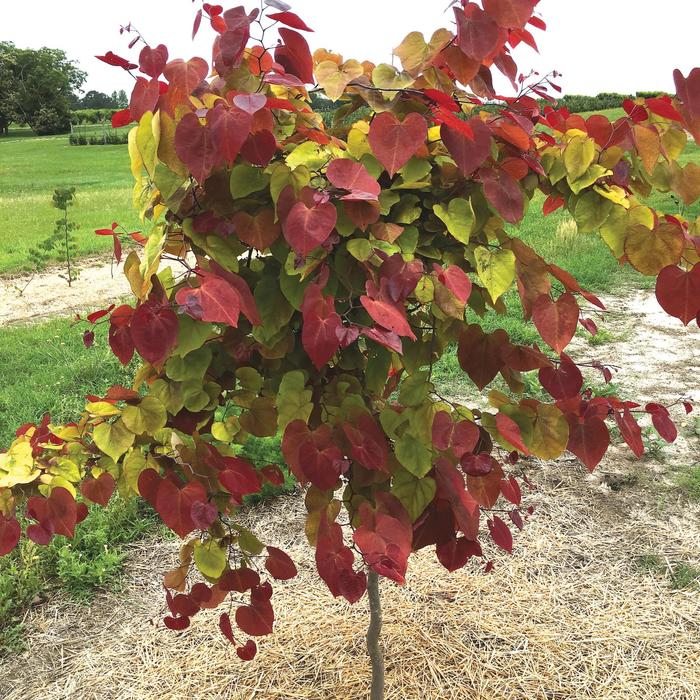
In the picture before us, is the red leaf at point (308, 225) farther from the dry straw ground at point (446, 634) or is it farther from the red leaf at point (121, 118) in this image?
the dry straw ground at point (446, 634)

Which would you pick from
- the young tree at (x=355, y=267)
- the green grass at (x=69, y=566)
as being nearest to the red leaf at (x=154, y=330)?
the young tree at (x=355, y=267)

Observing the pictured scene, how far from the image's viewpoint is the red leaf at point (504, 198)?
1100 millimetres

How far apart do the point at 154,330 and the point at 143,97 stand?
0.37 meters

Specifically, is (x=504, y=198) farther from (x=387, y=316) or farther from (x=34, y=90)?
(x=34, y=90)

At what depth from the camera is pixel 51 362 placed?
5031 millimetres

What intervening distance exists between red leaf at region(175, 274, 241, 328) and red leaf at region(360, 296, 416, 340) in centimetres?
18

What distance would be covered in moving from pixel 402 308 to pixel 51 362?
182 inches

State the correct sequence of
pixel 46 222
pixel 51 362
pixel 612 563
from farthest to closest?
pixel 46 222 < pixel 51 362 < pixel 612 563

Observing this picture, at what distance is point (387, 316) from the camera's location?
0.92 meters

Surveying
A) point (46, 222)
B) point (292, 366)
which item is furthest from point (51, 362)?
point (46, 222)

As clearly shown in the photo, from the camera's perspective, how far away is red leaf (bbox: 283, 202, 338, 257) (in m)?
0.96

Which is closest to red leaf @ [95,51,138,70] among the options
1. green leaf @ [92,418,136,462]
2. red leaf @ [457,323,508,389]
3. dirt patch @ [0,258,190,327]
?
green leaf @ [92,418,136,462]

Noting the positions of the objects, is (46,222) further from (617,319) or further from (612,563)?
(612,563)

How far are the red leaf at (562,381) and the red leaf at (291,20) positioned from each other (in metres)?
0.68
